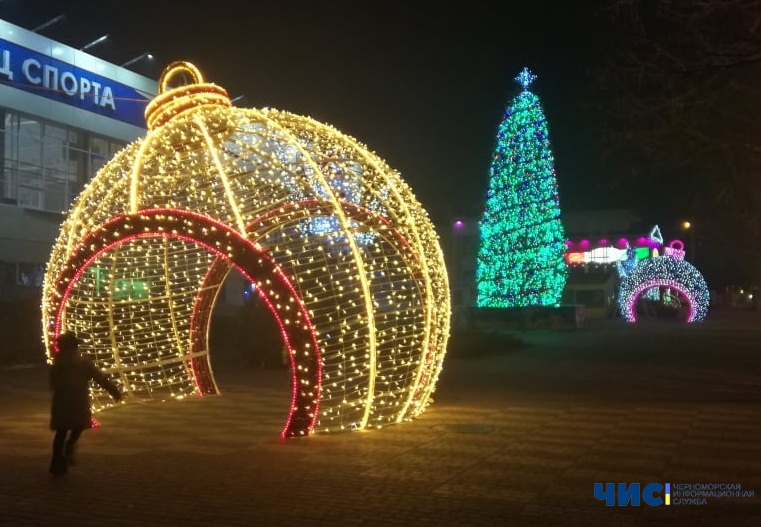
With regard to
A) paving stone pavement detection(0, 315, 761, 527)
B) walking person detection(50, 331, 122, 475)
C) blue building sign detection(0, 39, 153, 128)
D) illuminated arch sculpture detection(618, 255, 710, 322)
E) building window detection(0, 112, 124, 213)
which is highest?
blue building sign detection(0, 39, 153, 128)

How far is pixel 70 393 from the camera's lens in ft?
26.4

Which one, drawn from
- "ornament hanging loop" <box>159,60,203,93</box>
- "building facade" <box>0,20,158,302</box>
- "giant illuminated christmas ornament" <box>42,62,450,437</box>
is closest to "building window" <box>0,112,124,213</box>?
"building facade" <box>0,20,158,302</box>

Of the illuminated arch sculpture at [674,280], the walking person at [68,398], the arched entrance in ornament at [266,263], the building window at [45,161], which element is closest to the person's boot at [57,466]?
the walking person at [68,398]

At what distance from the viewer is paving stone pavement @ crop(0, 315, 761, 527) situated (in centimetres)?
655

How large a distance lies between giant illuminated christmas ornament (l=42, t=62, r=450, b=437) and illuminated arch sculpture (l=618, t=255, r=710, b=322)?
34612 millimetres

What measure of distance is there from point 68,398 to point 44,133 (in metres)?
23.6

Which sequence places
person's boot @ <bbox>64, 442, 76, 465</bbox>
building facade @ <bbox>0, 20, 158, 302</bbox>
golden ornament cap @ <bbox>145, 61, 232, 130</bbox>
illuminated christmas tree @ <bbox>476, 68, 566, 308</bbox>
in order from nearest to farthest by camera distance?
person's boot @ <bbox>64, 442, 76, 465</bbox>, golden ornament cap @ <bbox>145, 61, 232, 130</bbox>, building facade @ <bbox>0, 20, 158, 302</bbox>, illuminated christmas tree @ <bbox>476, 68, 566, 308</bbox>

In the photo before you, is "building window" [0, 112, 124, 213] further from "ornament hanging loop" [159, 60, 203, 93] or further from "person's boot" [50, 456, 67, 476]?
"person's boot" [50, 456, 67, 476]

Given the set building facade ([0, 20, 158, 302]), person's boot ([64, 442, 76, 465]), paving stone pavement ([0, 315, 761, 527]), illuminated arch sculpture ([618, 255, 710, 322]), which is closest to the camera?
paving stone pavement ([0, 315, 761, 527])

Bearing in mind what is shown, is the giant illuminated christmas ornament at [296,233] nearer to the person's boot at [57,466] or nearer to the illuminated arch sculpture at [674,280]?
the person's boot at [57,466]

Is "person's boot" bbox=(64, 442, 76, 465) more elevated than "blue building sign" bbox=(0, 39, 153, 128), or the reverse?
"blue building sign" bbox=(0, 39, 153, 128)

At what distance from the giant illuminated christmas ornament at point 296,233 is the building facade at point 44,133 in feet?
53.5

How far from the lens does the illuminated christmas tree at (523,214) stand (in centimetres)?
3691

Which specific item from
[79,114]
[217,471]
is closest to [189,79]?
[217,471]
